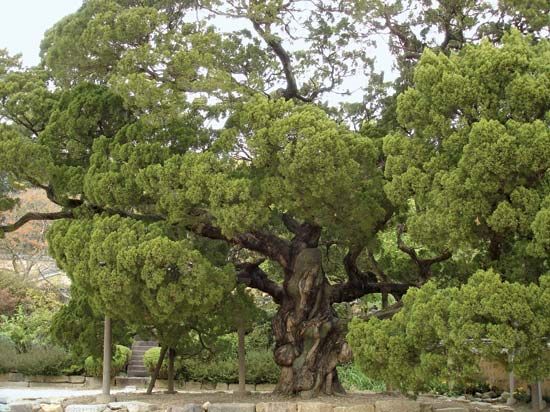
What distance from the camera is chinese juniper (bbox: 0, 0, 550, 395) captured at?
733 cm

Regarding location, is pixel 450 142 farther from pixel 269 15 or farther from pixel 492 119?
pixel 269 15

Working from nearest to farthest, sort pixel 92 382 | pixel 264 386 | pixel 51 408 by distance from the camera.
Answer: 1. pixel 51 408
2. pixel 264 386
3. pixel 92 382

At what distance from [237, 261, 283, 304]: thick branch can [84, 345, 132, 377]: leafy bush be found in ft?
16.9

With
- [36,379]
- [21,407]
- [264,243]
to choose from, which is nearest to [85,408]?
[21,407]

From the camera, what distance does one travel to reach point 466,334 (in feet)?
21.8

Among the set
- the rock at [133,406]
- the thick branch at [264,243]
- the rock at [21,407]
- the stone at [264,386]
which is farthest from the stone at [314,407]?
the stone at [264,386]

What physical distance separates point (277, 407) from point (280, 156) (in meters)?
3.38

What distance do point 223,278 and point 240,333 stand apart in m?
2.03

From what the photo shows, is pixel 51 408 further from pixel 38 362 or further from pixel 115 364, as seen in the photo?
pixel 38 362

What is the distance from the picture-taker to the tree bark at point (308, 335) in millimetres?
10250

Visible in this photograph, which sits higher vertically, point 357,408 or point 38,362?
point 38,362

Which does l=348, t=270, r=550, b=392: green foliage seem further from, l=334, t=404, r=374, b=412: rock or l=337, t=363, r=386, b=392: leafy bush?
l=337, t=363, r=386, b=392: leafy bush

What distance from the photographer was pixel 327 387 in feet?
33.9

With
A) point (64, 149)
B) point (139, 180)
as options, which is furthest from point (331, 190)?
point (64, 149)
